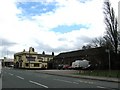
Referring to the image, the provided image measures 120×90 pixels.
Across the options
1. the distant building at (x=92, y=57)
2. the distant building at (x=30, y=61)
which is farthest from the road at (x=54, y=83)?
the distant building at (x=30, y=61)

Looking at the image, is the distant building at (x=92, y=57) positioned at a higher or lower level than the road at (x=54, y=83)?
higher

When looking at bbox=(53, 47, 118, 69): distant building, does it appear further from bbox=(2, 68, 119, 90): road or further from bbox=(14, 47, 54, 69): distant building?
bbox=(2, 68, 119, 90): road

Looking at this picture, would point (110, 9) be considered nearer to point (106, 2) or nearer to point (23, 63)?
point (106, 2)

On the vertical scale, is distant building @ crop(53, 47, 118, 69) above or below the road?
above

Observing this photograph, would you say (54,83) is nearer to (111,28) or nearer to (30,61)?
(111,28)

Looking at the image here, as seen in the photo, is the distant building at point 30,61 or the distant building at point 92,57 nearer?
the distant building at point 92,57

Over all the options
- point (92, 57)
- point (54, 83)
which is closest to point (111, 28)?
point (92, 57)

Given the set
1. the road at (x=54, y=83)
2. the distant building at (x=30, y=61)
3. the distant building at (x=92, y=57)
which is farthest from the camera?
the distant building at (x=30, y=61)

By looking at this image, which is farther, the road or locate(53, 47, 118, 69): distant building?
locate(53, 47, 118, 69): distant building

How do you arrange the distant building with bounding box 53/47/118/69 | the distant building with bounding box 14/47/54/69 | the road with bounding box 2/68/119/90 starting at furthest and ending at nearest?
the distant building with bounding box 14/47/54/69 < the distant building with bounding box 53/47/118/69 < the road with bounding box 2/68/119/90

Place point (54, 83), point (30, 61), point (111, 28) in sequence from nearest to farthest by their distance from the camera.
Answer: point (54, 83) → point (111, 28) → point (30, 61)

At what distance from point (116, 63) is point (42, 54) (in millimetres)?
103074

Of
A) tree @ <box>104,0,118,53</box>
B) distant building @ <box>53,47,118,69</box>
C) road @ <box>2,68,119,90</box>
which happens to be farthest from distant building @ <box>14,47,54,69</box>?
road @ <box>2,68,119,90</box>

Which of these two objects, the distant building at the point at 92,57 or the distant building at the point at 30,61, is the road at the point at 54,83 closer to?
the distant building at the point at 92,57
